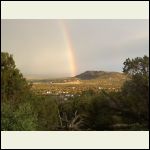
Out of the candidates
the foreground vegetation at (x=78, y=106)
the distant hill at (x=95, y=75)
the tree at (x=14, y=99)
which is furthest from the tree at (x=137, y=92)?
the tree at (x=14, y=99)

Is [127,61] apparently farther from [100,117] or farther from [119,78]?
[100,117]

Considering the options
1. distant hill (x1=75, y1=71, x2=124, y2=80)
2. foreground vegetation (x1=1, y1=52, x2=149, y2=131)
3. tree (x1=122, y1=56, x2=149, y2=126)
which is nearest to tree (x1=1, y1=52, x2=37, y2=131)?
foreground vegetation (x1=1, y1=52, x2=149, y2=131)

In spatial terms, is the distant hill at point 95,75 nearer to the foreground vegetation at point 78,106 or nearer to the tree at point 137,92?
the foreground vegetation at point 78,106

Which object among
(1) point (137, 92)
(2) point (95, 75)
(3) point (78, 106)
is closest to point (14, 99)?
(3) point (78, 106)

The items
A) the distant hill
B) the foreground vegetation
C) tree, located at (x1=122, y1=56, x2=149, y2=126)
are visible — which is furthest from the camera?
the distant hill

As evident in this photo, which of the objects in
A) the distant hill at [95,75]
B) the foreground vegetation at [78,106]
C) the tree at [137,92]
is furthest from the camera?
the distant hill at [95,75]

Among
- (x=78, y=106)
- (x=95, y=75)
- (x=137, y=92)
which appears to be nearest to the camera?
(x=137, y=92)

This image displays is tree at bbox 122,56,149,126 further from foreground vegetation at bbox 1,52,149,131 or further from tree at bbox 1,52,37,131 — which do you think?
tree at bbox 1,52,37,131

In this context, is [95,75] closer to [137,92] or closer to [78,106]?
[78,106]

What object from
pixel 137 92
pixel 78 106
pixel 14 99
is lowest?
pixel 78 106
